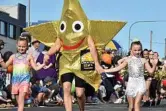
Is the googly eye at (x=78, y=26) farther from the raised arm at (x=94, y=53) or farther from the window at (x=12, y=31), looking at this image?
the window at (x=12, y=31)

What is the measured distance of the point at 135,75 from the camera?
32.9 feet

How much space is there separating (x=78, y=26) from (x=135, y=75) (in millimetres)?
1415

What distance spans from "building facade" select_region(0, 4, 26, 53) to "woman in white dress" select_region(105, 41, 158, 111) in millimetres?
48858

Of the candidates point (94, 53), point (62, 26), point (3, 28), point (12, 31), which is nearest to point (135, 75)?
point (94, 53)

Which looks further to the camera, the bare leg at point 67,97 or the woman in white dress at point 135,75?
the woman in white dress at point 135,75

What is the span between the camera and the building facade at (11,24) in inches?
2485

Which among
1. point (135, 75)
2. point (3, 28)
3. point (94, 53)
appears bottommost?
point (135, 75)

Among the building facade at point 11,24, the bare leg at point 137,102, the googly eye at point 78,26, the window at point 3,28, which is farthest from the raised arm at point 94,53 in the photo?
the window at point 3,28

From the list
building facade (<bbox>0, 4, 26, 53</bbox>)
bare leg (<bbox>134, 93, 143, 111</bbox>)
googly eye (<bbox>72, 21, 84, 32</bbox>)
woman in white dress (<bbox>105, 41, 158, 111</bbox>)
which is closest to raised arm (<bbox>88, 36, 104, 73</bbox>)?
googly eye (<bbox>72, 21, 84, 32</bbox>)

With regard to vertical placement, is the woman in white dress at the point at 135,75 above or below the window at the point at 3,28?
below

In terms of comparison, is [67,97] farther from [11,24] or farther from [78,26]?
[11,24]

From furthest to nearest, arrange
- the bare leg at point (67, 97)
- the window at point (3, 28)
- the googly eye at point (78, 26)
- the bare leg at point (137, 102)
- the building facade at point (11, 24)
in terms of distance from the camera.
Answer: the building facade at point (11, 24), the window at point (3, 28), the googly eye at point (78, 26), the bare leg at point (137, 102), the bare leg at point (67, 97)

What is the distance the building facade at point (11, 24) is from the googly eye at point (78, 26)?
160 ft

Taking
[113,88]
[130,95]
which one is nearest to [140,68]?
[130,95]
